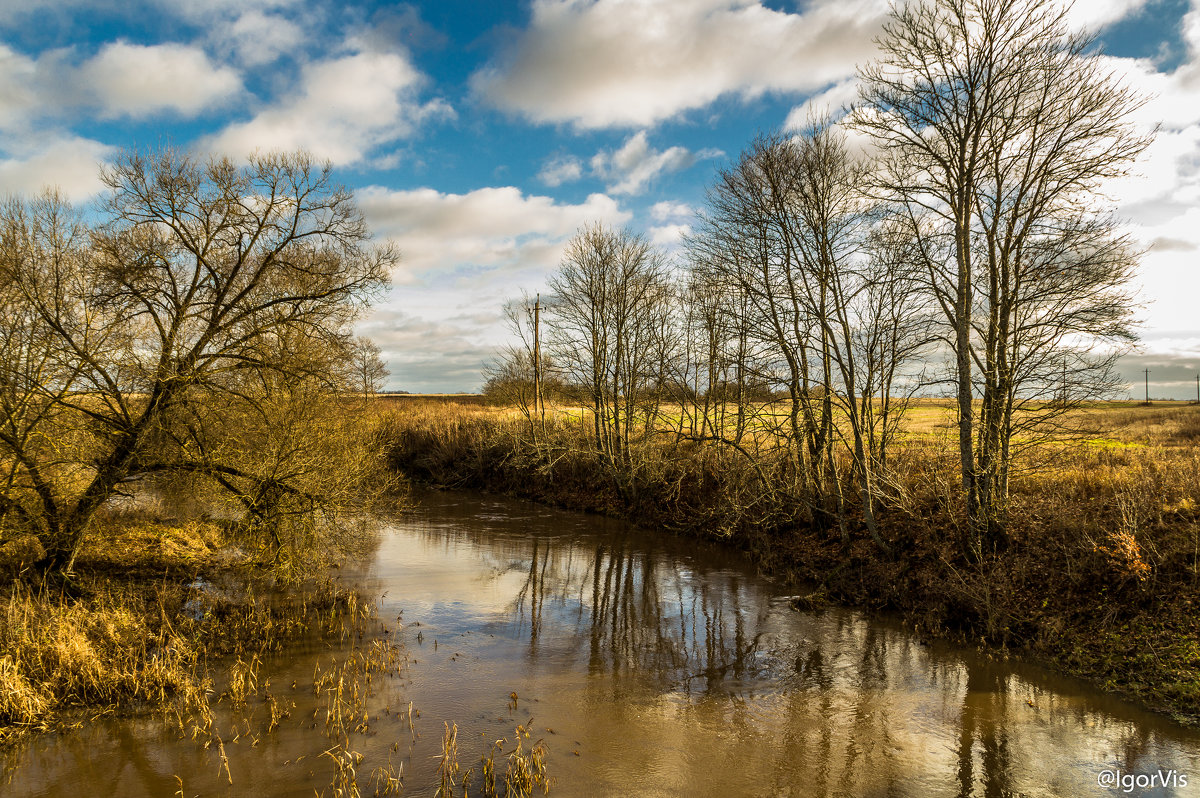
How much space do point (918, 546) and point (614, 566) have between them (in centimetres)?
806

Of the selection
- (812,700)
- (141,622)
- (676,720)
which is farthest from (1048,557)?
(141,622)

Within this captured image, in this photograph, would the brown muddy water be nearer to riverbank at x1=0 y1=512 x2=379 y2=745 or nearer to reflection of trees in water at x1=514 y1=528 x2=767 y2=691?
reflection of trees in water at x1=514 y1=528 x2=767 y2=691

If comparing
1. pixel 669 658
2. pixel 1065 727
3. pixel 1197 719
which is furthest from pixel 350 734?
pixel 1197 719

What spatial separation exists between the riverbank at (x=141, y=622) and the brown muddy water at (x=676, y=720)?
0.60 m

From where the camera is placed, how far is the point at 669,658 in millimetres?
11258

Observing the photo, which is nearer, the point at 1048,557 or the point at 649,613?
the point at 1048,557

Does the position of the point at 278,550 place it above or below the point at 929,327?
below

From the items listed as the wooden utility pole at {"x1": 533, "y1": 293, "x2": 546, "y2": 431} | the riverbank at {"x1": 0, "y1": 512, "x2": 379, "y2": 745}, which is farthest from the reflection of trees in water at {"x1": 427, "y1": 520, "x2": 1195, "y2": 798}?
A: the wooden utility pole at {"x1": 533, "y1": 293, "x2": 546, "y2": 431}

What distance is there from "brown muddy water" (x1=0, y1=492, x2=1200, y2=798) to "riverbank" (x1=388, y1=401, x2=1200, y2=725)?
0.83 metres

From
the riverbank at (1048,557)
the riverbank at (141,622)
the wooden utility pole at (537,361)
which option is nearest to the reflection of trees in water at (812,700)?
the riverbank at (1048,557)

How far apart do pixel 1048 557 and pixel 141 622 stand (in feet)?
55.7

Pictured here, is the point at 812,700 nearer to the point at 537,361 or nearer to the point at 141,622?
the point at 141,622

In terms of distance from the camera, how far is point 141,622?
1075 centimetres

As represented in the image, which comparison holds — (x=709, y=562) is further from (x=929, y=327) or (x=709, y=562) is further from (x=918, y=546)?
(x=929, y=327)
